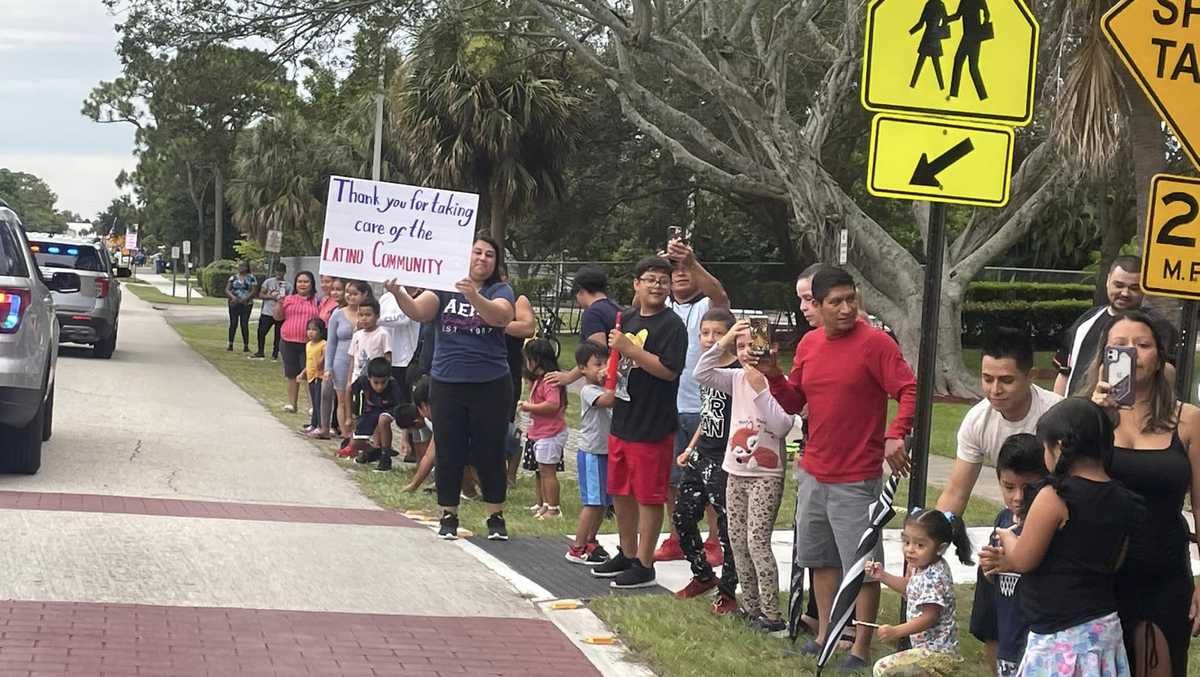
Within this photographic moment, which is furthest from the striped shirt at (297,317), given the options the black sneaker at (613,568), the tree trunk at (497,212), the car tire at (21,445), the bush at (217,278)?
the bush at (217,278)

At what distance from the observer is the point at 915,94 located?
642 centimetres

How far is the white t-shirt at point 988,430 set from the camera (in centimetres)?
609

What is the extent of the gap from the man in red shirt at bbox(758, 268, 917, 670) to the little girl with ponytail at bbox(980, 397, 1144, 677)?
180 centimetres

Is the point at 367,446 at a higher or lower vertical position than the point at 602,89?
lower

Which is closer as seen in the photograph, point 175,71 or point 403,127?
point 175,71

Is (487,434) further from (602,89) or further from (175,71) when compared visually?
(602,89)

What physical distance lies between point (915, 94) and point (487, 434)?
4.36m

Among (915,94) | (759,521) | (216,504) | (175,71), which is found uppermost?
(175,71)

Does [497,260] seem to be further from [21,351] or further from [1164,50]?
[1164,50]

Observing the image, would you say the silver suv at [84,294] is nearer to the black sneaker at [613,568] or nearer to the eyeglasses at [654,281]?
the black sneaker at [613,568]

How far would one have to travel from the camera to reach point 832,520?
690 cm

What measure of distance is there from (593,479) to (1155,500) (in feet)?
15.4

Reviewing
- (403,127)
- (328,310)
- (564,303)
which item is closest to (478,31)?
(328,310)

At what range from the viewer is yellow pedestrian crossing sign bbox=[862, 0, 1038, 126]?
6398 millimetres
